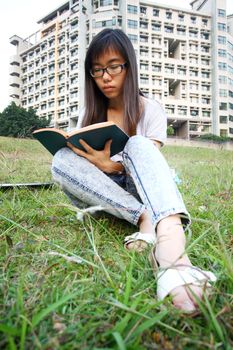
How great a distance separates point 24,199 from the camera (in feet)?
5.14

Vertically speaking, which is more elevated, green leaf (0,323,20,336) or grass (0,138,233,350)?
green leaf (0,323,20,336)

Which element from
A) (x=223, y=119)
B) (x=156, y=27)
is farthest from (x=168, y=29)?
(x=223, y=119)

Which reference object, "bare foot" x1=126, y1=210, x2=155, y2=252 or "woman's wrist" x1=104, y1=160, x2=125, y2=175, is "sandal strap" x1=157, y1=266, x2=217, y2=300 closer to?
"bare foot" x1=126, y1=210, x2=155, y2=252

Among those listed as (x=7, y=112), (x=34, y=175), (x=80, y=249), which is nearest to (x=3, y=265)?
(x=80, y=249)

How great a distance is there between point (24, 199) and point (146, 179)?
96cm

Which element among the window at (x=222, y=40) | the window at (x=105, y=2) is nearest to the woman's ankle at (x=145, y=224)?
the window at (x=105, y=2)

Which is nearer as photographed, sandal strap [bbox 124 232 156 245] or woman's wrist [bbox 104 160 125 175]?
sandal strap [bbox 124 232 156 245]

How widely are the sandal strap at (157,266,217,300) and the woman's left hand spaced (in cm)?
57

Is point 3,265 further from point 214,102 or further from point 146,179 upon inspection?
point 214,102

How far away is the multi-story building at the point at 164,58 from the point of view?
27016 mm

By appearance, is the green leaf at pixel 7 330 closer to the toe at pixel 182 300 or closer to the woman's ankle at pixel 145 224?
the toe at pixel 182 300

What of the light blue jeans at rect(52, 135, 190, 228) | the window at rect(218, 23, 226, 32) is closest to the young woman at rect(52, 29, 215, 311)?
the light blue jeans at rect(52, 135, 190, 228)

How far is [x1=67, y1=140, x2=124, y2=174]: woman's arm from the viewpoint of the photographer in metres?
1.04

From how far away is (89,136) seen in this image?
0.98m
